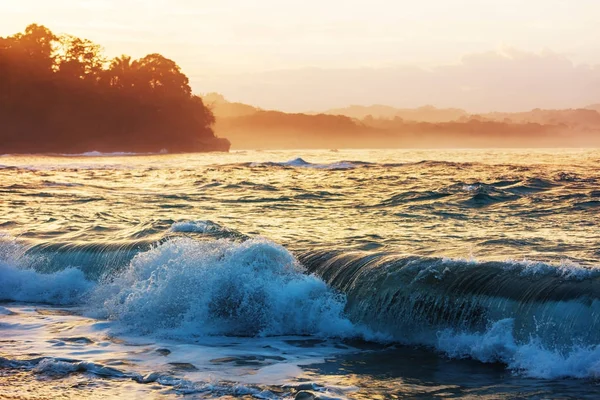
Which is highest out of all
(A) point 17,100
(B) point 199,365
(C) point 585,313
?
(A) point 17,100

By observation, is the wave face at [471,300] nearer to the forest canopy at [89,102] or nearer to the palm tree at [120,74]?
the forest canopy at [89,102]

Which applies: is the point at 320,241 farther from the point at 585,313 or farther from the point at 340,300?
the point at 585,313

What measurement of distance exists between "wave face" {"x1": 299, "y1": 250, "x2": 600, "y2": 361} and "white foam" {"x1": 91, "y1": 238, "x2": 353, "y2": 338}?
1.44 feet

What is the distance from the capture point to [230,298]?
947 cm

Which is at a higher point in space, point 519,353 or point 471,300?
point 471,300

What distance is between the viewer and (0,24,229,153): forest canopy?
106m

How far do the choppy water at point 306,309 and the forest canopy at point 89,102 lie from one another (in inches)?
3645

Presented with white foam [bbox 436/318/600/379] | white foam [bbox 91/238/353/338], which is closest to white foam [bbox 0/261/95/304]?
white foam [bbox 91/238/353/338]

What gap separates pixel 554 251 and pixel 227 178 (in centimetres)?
2129

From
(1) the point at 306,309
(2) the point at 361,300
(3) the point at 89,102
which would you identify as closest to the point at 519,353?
(2) the point at 361,300

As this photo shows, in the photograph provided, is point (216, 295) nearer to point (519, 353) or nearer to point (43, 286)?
point (43, 286)

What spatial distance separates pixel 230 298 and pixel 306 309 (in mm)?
965

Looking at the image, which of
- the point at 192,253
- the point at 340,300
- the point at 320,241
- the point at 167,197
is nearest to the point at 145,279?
the point at 192,253

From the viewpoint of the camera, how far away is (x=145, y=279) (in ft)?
34.6
